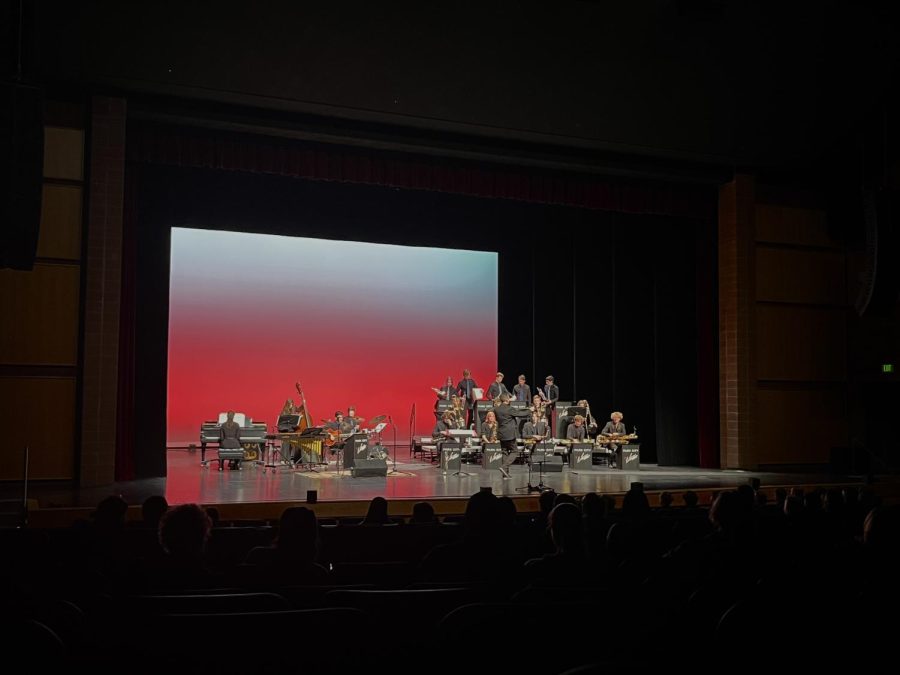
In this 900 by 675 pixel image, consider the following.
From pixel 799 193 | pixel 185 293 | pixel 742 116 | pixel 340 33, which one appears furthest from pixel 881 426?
pixel 185 293

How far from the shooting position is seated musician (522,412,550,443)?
10797 millimetres

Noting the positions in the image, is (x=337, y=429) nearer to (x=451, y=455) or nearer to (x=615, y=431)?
(x=451, y=455)

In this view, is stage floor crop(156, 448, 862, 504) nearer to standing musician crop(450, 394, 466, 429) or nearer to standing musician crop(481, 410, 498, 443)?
standing musician crop(481, 410, 498, 443)

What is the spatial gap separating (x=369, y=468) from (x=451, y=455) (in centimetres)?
119

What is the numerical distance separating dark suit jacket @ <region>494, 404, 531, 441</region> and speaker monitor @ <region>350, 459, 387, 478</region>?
83.0 inches

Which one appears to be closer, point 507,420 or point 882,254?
point 882,254

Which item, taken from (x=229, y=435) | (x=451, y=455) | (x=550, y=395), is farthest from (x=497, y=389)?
(x=229, y=435)

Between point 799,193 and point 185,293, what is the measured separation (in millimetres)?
9425

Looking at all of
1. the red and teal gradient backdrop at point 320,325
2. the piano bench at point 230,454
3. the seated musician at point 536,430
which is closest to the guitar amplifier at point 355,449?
the piano bench at point 230,454

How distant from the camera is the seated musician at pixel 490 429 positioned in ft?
35.8

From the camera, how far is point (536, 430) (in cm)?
1106

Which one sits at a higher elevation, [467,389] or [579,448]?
[467,389]

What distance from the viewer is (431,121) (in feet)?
32.3

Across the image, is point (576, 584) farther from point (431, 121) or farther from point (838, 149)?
point (838, 149)
